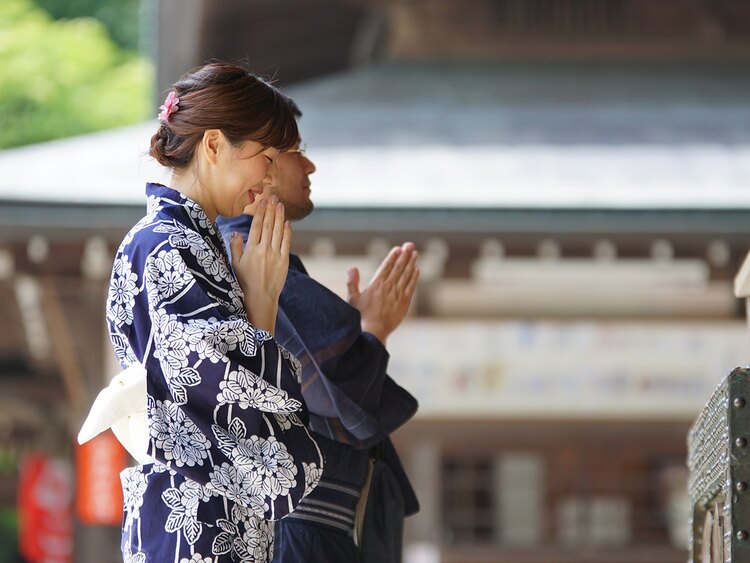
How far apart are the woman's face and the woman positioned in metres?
0.04

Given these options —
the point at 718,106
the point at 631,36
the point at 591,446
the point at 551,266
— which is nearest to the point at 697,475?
the point at 551,266

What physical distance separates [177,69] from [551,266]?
3.69 metres

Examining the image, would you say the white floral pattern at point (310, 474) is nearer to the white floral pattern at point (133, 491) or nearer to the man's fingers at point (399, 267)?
the white floral pattern at point (133, 491)

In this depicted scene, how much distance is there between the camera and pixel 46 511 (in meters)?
8.88

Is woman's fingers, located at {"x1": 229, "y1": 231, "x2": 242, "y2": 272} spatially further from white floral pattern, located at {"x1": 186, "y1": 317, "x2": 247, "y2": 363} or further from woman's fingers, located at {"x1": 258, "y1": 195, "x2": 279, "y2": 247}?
white floral pattern, located at {"x1": 186, "y1": 317, "x2": 247, "y2": 363}

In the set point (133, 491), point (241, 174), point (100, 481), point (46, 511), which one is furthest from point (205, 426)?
point (46, 511)

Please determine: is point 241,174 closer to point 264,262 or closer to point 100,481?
point 264,262

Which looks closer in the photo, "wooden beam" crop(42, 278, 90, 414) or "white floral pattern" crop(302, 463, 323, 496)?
"white floral pattern" crop(302, 463, 323, 496)

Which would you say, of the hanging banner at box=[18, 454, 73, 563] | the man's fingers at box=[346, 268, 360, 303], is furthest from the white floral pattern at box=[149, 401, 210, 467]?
the hanging banner at box=[18, 454, 73, 563]

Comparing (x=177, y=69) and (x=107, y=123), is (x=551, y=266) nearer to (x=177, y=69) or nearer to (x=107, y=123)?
(x=177, y=69)

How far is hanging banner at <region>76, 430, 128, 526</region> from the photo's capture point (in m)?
6.56

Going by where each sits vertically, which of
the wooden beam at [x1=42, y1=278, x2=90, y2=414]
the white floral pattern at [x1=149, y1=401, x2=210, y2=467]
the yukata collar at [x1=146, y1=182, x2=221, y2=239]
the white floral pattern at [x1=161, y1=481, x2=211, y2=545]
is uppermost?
the wooden beam at [x1=42, y1=278, x2=90, y2=414]

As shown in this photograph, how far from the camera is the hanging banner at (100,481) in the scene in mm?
6559

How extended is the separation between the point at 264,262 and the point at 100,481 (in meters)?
5.06
